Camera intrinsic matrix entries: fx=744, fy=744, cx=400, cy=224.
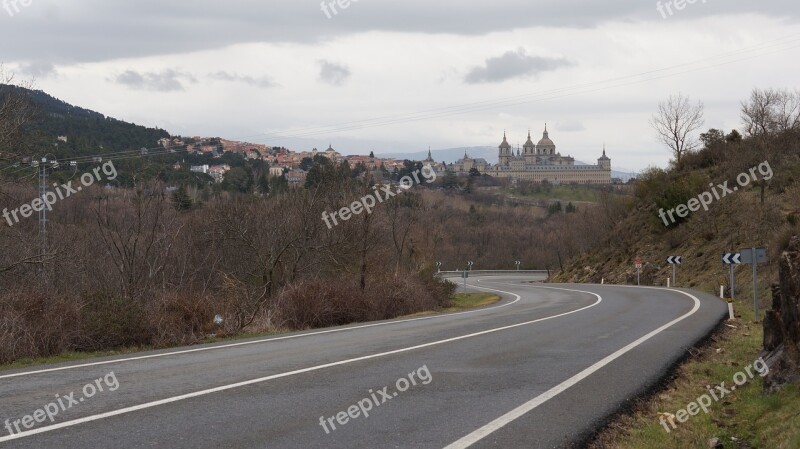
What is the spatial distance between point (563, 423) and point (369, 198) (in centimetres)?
2675

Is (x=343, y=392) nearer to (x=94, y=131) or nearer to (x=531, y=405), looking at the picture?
(x=531, y=405)

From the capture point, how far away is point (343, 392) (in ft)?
28.1

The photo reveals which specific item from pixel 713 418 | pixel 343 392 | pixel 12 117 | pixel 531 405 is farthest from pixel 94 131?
pixel 713 418

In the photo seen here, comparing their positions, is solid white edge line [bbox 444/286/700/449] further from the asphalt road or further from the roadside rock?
the roadside rock

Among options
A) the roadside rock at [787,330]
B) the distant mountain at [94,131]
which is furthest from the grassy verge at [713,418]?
the distant mountain at [94,131]

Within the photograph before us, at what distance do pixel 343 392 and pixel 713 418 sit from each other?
4544 millimetres

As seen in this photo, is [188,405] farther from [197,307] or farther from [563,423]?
[197,307]

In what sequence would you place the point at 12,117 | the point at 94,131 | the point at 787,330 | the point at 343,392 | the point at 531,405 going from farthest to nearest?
the point at 94,131, the point at 12,117, the point at 787,330, the point at 343,392, the point at 531,405

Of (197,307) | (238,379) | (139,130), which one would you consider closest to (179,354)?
(238,379)

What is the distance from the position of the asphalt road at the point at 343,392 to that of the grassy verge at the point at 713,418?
299mm

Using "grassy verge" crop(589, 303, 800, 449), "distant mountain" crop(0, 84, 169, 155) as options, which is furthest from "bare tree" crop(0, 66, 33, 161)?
"distant mountain" crop(0, 84, 169, 155)

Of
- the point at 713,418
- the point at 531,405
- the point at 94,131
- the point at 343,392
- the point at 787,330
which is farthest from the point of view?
the point at 94,131

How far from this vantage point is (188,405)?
7.59 metres

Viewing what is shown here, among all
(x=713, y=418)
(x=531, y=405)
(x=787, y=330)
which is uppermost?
(x=787, y=330)
